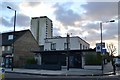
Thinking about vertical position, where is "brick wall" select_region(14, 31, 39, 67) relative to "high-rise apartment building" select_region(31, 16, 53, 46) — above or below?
below

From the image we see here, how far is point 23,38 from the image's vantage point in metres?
54.6

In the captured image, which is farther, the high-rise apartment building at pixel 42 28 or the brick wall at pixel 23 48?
the high-rise apartment building at pixel 42 28

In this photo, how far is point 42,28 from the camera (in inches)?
3644

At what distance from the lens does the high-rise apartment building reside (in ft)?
300

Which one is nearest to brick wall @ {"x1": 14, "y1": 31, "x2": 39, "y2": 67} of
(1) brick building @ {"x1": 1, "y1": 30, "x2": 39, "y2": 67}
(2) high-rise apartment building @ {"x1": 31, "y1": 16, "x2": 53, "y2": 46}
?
(1) brick building @ {"x1": 1, "y1": 30, "x2": 39, "y2": 67}

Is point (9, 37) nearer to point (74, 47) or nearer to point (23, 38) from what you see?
point (23, 38)

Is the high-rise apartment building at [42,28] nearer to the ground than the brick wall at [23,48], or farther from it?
farther from it

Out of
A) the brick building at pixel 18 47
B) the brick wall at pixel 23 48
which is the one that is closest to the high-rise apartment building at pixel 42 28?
the brick wall at pixel 23 48

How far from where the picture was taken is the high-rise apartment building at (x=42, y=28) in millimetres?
91562

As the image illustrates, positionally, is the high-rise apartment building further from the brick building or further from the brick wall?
the brick building

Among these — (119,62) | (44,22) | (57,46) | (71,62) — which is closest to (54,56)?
(71,62)

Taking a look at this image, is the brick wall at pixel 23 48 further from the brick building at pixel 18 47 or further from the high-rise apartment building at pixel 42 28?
the high-rise apartment building at pixel 42 28

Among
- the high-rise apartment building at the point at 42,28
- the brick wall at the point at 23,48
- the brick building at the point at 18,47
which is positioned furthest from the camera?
the high-rise apartment building at the point at 42,28

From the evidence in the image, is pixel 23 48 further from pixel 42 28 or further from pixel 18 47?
pixel 42 28
